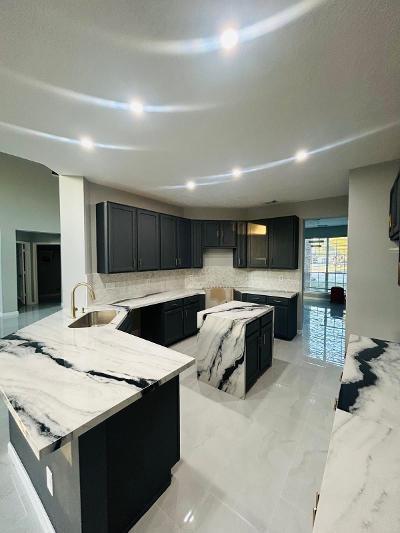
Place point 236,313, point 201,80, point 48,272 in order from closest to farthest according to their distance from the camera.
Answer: point 201,80 → point 236,313 → point 48,272

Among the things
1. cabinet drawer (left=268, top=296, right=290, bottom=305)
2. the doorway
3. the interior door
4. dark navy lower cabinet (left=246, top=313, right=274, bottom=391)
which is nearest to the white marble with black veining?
dark navy lower cabinet (left=246, top=313, right=274, bottom=391)

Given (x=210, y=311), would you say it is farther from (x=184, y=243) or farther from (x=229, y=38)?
(x=229, y=38)

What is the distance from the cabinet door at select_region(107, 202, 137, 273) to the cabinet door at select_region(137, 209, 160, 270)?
13cm

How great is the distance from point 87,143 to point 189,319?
3.24m

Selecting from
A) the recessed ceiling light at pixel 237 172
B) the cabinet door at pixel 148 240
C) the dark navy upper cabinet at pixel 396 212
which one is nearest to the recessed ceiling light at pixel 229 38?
the dark navy upper cabinet at pixel 396 212

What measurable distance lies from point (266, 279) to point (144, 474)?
169 inches

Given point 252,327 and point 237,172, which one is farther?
point 237,172

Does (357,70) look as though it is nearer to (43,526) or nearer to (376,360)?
(376,360)

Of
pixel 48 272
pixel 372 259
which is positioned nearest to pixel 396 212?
pixel 372 259

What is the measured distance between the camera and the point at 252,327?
279cm

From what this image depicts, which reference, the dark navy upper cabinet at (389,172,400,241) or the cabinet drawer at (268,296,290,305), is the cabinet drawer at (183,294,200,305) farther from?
the dark navy upper cabinet at (389,172,400,241)

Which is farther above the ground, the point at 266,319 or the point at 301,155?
the point at 301,155

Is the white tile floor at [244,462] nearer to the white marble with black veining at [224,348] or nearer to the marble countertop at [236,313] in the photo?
the white marble with black veining at [224,348]

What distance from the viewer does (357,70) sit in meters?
1.37
